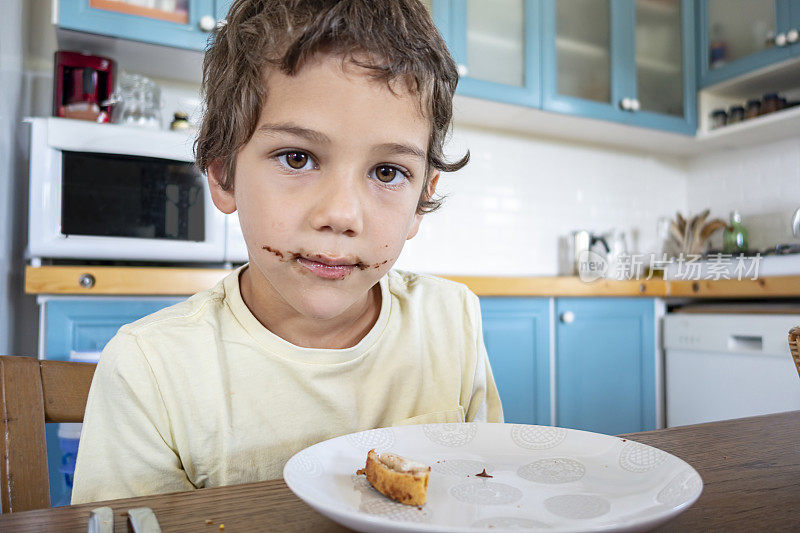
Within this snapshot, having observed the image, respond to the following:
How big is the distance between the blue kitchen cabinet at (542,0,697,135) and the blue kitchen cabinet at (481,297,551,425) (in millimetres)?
895

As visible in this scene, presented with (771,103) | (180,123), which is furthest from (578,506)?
(771,103)

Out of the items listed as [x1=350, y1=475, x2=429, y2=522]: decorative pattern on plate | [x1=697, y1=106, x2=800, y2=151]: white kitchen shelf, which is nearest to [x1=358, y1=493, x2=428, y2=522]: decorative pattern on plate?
[x1=350, y1=475, x2=429, y2=522]: decorative pattern on plate

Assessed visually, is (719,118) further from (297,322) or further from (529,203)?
(297,322)

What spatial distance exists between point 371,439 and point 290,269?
0.71 feet

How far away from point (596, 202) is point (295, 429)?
257 centimetres

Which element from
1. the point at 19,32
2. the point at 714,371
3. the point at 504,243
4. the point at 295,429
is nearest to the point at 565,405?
the point at 714,371

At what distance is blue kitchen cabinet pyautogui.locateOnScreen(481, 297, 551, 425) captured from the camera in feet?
6.55

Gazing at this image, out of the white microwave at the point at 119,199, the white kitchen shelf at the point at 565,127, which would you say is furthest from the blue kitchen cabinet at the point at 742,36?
the white microwave at the point at 119,199

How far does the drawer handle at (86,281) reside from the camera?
142 centimetres

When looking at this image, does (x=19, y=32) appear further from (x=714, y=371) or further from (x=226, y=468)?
(x=714, y=371)

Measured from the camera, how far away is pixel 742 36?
256 centimetres

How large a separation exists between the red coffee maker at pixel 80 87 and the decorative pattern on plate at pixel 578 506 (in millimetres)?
1755

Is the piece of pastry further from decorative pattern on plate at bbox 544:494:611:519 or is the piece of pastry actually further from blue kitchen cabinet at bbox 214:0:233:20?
blue kitchen cabinet at bbox 214:0:233:20

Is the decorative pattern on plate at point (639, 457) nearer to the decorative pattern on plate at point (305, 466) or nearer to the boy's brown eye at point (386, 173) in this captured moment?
the decorative pattern on plate at point (305, 466)
